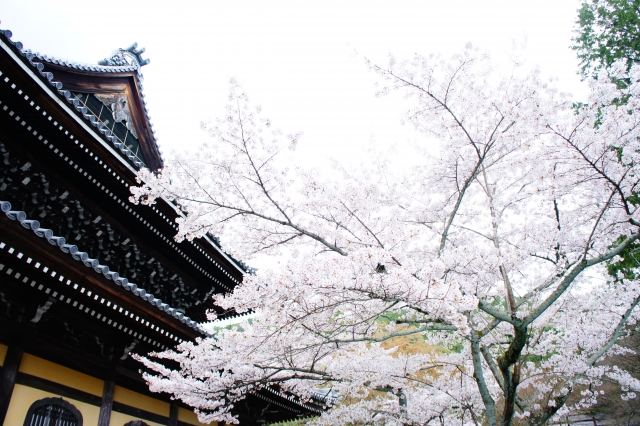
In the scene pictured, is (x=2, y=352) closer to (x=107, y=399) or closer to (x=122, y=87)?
(x=107, y=399)

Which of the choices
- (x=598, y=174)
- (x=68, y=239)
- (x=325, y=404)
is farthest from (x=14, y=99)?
(x=325, y=404)

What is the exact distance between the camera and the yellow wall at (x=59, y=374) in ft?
13.4

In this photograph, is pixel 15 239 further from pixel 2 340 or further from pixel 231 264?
pixel 231 264

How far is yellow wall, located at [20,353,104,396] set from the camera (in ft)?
13.4

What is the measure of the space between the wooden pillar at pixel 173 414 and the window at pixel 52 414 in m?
2.04

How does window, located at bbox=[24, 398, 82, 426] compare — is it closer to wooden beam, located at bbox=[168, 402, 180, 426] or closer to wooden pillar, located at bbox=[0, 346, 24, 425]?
wooden pillar, located at bbox=[0, 346, 24, 425]

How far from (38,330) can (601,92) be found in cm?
711

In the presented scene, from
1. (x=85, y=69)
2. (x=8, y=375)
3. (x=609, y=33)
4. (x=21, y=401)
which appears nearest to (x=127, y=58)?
(x=85, y=69)

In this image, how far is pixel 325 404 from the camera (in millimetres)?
9336

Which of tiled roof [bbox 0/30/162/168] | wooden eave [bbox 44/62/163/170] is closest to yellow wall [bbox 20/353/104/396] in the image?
tiled roof [bbox 0/30/162/168]

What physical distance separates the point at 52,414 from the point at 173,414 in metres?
2.43

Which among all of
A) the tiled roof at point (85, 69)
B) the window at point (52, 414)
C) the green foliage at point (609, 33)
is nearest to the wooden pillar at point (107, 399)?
the window at point (52, 414)

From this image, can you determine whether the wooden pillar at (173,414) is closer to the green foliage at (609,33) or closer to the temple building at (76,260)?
the temple building at (76,260)

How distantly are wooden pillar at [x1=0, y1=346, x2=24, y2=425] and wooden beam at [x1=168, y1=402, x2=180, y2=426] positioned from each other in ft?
9.69
